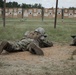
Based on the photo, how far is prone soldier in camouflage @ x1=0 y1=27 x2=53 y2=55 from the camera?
32.9 feet

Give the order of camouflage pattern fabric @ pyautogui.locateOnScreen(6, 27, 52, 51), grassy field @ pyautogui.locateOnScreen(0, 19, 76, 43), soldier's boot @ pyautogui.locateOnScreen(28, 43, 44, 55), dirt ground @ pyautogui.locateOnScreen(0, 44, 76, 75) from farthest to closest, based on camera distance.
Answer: grassy field @ pyautogui.locateOnScreen(0, 19, 76, 43) < camouflage pattern fabric @ pyautogui.locateOnScreen(6, 27, 52, 51) < soldier's boot @ pyautogui.locateOnScreen(28, 43, 44, 55) < dirt ground @ pyautogui.locateOnScreen(0, 44, 76, 75)

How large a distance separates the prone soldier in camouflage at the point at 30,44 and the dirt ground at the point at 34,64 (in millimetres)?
212

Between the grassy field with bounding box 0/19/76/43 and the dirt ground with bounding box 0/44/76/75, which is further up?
the dirt ground with bounding box 0/44/76/75

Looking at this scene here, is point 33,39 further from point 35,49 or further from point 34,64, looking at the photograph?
point 34,64

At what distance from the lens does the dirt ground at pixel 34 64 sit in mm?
7535

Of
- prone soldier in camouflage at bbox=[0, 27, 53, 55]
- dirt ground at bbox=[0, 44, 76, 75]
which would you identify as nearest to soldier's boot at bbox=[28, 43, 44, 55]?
prone soldier in camouflage at bbox=[0, 27, 53, 55]

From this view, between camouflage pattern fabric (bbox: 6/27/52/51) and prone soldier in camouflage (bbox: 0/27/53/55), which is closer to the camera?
prone soldier in camouflage (bbox: 0/27/53/55)

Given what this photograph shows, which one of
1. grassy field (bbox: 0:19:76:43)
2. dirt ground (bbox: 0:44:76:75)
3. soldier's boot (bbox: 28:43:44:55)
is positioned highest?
soldier's boot (bbox: 28:43:44:55)

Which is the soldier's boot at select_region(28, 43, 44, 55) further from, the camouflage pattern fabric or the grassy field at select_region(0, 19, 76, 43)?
the grassy field at select_region(0, 19, 76, 43)

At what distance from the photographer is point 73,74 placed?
731 cm

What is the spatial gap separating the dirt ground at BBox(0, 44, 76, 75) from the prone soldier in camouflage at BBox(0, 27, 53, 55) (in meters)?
0.21

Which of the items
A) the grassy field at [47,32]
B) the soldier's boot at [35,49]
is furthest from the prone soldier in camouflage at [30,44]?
the grassy field at [47,32]

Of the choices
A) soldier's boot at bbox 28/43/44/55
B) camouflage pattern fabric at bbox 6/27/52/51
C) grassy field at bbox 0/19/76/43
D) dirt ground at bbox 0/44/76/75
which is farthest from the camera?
grassy field at bbox 0/19/76/43

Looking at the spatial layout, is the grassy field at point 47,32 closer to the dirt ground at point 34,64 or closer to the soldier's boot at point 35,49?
the soldier's boot at point 35,49
